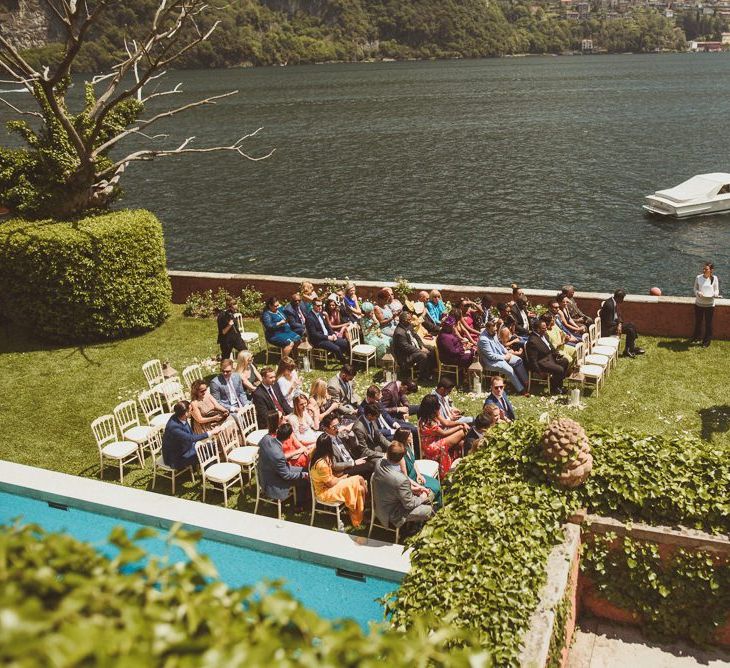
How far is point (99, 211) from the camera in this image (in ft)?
57.1

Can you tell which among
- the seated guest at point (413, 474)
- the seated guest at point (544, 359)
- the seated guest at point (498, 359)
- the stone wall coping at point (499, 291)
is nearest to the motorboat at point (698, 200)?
the stone wall coping at point (499, 291)

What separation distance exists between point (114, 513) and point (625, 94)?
3827 inches

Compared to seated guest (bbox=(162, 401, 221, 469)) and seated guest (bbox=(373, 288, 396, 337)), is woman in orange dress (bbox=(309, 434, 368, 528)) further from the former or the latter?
seated guest (bbox=(373, 288, 396, 337))

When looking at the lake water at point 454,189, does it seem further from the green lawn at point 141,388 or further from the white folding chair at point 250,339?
the white folding chair at point 250,339

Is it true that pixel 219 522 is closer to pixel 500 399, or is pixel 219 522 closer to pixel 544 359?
pixel 500 399

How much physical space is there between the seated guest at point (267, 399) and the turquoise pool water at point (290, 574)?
2.65 meters

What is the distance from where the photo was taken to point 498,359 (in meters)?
12.6

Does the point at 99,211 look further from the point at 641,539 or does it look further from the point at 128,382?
the point at 641,539

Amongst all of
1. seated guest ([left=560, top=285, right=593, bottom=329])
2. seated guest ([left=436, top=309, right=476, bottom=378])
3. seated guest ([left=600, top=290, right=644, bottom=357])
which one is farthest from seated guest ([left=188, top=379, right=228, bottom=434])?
seated guest ([left=600, top=290, right=644, bottom=357])

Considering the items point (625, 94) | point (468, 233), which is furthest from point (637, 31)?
point (468, 233)

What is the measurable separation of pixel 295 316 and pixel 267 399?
150 inches

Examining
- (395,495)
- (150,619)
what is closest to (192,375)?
(395,495)

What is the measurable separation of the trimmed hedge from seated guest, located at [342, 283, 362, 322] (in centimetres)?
495

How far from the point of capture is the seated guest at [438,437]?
32.7 ft
